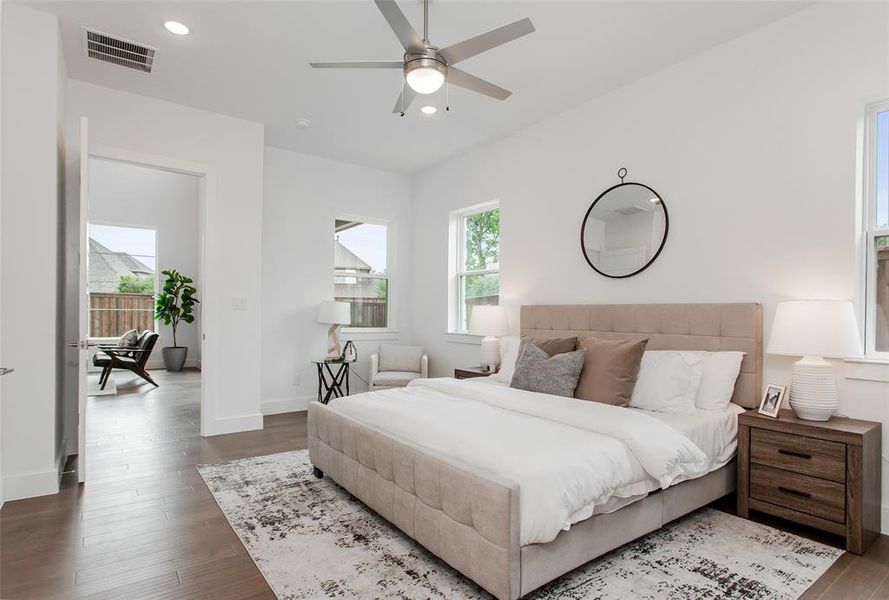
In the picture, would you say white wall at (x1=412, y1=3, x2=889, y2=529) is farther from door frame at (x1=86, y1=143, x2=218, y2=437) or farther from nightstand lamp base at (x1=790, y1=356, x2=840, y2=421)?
door frame at (x1=86, y1=143, x2=218, y2=437)

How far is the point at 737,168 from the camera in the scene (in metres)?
3.16

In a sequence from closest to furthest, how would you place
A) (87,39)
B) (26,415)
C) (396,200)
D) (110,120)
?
(26,415), (87,39), (110,120), (396,200)

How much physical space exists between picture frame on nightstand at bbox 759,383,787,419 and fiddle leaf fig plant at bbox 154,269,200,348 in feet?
29.8

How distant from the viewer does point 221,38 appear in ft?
10.5

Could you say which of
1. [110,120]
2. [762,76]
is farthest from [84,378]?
[762,76]

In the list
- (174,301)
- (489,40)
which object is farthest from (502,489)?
(174,301)

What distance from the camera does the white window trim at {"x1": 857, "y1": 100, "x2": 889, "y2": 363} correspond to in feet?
8.67

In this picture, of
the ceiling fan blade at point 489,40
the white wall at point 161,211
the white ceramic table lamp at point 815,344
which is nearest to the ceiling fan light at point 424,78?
the ceiling fan blade at point 489,40

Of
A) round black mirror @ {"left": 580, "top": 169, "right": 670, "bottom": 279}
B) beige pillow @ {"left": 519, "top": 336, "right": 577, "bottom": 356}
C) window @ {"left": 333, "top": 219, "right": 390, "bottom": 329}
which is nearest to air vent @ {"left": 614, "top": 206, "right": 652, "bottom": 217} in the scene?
round black mirror @ {"left": 580, "top": 169, "right": 670, "bottom": 279}

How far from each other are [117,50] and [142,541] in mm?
3218

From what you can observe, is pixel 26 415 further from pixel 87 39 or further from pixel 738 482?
pixel 738 482

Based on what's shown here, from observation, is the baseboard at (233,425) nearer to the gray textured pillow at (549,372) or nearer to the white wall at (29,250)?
the white wall at (29,250)

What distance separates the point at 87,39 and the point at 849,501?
207 inches

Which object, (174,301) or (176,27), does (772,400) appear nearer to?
(176,27)
